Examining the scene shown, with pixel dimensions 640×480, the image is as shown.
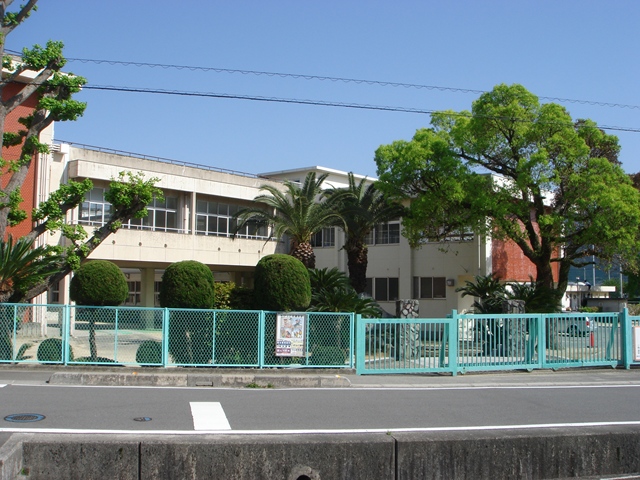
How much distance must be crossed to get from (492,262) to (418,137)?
26.0 ft

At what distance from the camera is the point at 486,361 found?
58.9 feet

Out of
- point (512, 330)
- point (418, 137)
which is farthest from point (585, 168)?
point (512, 330)

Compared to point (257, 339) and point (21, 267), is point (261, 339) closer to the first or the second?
point (257, 339)

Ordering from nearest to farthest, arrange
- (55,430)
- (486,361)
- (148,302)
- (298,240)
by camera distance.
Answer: (55,430) < (486,361) < (298,240) < (148,302)

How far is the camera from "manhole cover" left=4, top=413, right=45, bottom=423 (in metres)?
9.96

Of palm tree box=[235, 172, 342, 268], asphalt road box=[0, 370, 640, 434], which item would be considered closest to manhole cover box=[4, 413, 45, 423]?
asphalt road box=[0, 370, 640, 434]

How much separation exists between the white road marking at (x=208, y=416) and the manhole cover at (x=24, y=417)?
89.3 inches

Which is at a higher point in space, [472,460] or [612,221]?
[612,221]

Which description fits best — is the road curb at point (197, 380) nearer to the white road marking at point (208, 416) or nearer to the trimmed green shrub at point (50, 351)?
the trimmed green shrub at point (50, 351)

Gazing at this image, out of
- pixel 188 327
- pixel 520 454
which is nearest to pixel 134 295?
pixel 188 327

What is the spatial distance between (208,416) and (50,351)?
7435 millimetres

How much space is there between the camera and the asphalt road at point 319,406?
10125mm

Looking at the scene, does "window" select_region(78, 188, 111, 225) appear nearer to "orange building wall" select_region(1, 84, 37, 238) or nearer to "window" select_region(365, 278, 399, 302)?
"orange building wall" select_region(1, 84, 37, 238)

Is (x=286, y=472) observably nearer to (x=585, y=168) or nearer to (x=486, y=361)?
(x=486, y=361)
